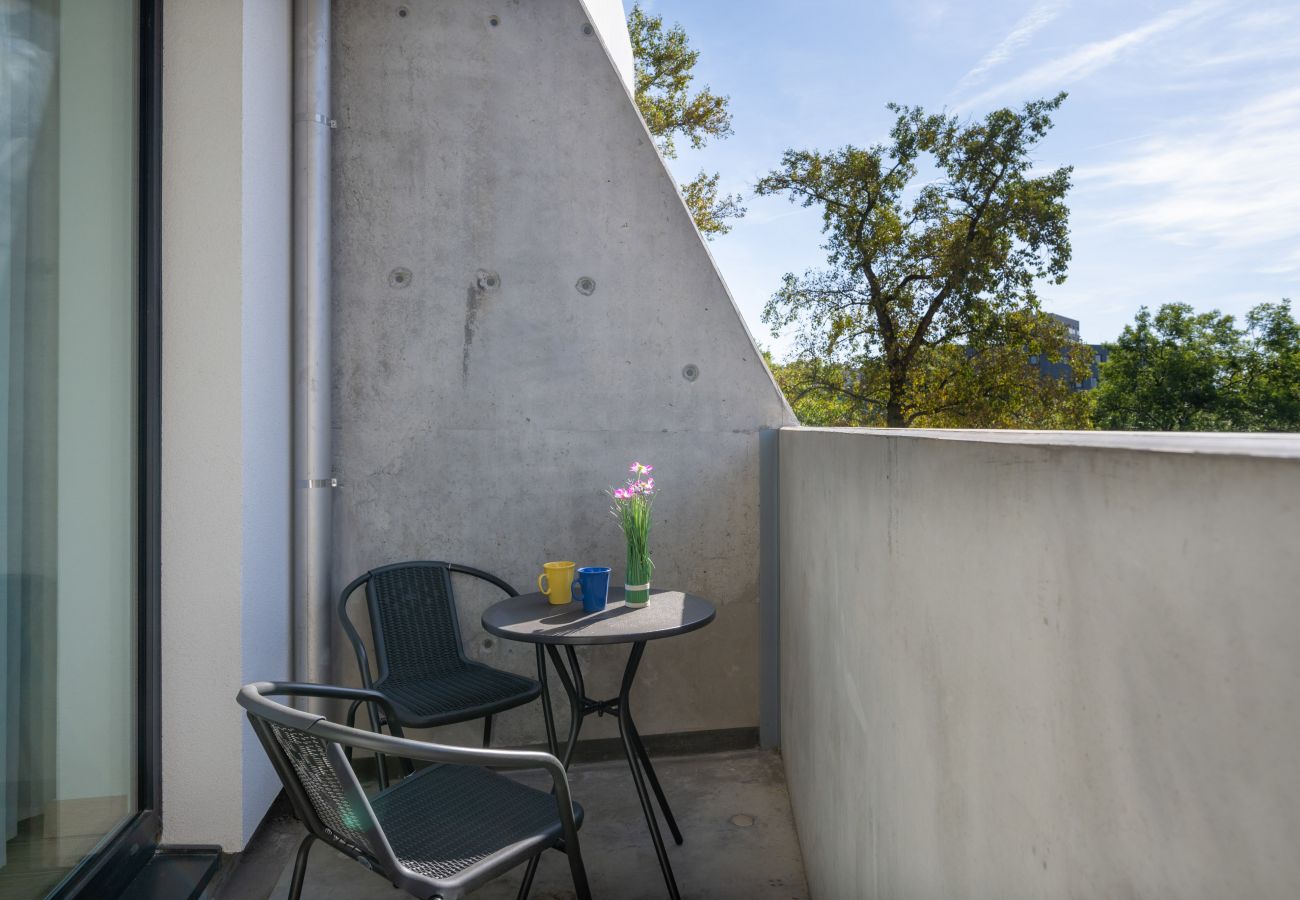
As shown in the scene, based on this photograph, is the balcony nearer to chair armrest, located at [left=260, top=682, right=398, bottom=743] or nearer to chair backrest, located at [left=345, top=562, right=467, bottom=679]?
chair armrest, located at [left=260, top=682, right=398, bottom=743]

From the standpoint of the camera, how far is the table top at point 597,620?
2.25 metres

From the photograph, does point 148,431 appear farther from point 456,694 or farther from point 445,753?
point 445,753

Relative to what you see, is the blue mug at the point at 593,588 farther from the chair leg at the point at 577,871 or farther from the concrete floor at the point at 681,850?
the chair leg at the point at 577,871

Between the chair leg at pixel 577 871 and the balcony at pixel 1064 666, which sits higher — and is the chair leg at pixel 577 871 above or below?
below

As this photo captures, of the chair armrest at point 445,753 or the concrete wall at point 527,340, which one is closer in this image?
the chair armrest at point 445,753

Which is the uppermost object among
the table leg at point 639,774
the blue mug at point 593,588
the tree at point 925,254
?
the tree at point 925,254

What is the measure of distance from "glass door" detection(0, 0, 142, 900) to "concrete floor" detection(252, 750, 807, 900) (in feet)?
2.36

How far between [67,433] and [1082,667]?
2247mm

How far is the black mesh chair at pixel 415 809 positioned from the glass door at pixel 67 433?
622 mm

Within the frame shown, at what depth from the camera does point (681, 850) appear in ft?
8.41

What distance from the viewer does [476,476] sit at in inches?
127

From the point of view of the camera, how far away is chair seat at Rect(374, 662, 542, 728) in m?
2.46

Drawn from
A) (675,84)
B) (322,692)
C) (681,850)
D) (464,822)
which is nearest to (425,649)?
(322,692)

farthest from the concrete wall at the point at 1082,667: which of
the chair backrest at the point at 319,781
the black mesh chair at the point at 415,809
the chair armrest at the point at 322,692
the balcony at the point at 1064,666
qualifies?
the chair armrest at the point at 322,692
